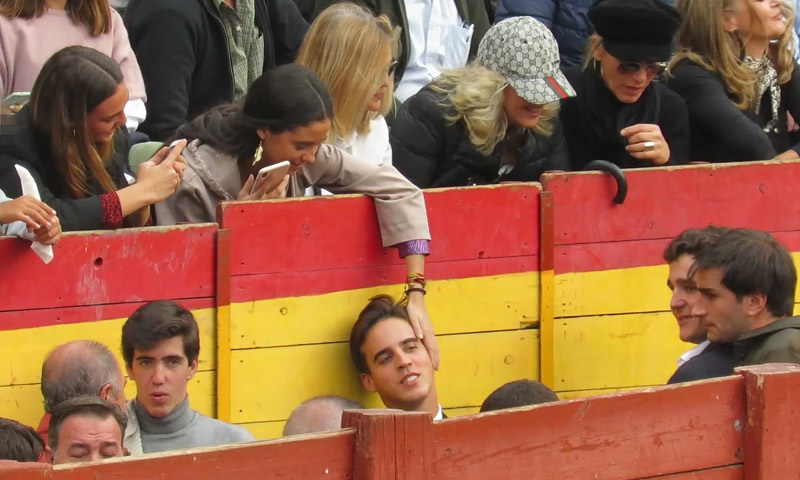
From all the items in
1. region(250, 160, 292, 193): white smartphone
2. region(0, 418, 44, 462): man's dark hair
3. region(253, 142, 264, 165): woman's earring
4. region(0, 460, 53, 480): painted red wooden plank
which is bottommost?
Result: region(0, 418, 44, 462): man's dark hair

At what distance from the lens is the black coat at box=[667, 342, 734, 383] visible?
473cm

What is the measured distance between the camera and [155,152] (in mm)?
5277

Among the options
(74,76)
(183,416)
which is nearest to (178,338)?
(183,416)

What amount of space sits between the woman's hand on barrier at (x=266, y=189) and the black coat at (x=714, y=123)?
210 centimetres

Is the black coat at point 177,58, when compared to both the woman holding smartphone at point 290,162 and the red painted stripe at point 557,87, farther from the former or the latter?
the red painted stripe at point 557,87

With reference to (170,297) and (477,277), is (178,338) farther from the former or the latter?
(477,277)

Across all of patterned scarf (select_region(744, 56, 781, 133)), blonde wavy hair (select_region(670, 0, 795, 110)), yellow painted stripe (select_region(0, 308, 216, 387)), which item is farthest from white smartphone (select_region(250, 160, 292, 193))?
patterned scarf (select_region(744, 56, 781, 133))

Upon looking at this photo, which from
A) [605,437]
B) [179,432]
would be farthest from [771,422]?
[179,432]

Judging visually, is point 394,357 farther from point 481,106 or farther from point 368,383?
point 481,106

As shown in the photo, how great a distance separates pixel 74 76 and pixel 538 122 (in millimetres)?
1922

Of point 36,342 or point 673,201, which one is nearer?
point 36,342

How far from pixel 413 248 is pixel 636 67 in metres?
1.42

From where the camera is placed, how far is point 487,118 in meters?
5.74

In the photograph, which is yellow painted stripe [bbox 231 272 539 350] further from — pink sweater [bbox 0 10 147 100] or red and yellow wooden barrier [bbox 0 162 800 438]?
pink sweater [bbox 0 10 147 100]
